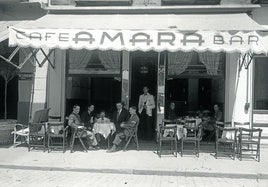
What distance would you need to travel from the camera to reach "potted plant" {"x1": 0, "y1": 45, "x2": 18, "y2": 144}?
1278 cm

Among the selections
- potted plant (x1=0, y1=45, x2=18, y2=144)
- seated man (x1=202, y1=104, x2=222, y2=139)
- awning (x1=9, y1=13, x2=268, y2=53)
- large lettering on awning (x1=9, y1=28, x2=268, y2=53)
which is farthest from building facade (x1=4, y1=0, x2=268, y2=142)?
large lettering on awning (x1=9, y1=28, x2=268, y2=53)

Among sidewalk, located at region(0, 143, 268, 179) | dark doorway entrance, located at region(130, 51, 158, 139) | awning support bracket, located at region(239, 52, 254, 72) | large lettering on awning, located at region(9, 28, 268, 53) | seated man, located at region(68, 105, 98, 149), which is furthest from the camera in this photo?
dark doorway entrance, located at region(130, 51, 158, 139)

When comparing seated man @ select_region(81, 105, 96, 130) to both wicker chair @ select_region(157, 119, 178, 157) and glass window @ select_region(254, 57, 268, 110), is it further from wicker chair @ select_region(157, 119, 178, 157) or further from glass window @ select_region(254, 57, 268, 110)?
glass window @ select_region(254, 57, 268, 110)

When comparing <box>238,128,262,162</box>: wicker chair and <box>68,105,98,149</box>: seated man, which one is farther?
<box>68,105,98,149</box>: seated man

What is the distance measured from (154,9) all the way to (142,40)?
3.10 m

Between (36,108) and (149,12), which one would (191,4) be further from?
(36,108)

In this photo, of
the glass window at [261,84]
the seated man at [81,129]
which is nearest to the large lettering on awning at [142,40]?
the seated man at [81,129]

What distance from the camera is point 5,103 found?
570 inches

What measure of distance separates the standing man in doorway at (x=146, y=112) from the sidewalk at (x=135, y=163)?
2325mm

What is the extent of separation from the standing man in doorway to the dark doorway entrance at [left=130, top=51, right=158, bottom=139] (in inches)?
4.1

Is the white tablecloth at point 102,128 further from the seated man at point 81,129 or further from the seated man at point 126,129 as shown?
the seated man at point 126,129

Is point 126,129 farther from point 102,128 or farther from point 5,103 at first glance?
point 5,103

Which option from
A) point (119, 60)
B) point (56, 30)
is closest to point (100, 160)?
point (56, 30)

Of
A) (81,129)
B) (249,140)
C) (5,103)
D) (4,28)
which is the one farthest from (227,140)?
(4,28)
